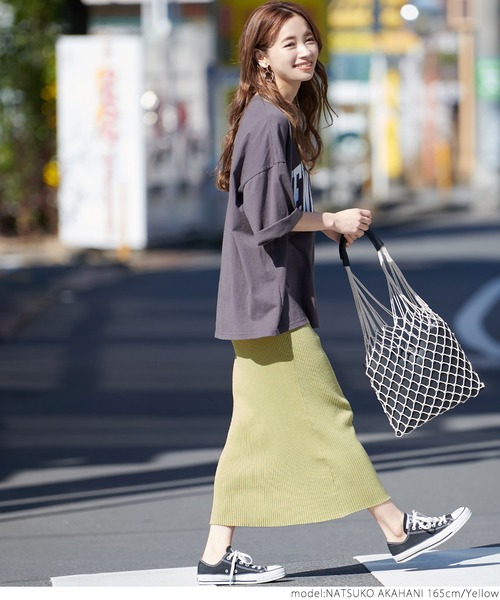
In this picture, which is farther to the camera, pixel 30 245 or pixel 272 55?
pixel 30 245

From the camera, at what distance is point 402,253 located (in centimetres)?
2059

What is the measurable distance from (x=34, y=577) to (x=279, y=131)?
1.82m

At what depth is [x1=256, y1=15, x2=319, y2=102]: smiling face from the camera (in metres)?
4.66

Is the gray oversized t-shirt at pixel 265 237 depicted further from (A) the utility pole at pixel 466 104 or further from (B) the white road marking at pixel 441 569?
(A) the utility pole at pixel 466 104

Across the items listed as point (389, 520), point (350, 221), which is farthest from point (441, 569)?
point (350, 221)

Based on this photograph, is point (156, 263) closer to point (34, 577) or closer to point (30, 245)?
point (30, 245)

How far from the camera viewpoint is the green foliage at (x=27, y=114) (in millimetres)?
22172

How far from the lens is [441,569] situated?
4801mm

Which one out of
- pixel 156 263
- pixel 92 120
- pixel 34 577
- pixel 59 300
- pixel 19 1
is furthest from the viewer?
pixel 19 1

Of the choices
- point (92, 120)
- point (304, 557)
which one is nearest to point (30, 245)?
point (92, 120)

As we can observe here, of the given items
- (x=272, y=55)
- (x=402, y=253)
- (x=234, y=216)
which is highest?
(x=272, y=55)

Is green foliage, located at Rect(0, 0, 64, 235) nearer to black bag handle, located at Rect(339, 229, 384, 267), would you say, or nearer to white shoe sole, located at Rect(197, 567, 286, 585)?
black bag handle, located at Rect(339, 229, 384, 267)

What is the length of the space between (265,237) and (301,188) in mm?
281

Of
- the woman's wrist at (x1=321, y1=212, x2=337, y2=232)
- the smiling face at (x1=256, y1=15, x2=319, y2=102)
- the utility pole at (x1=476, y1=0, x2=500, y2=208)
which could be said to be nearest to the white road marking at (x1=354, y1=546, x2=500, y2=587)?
the woman's wrist at (x1=321, y1=212, x2=337, y2=232)
